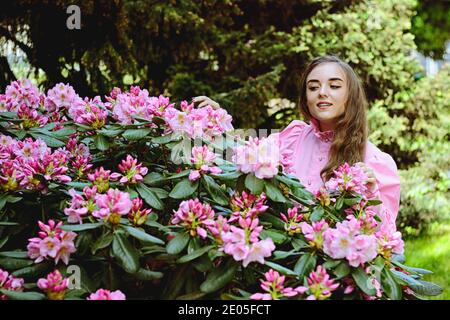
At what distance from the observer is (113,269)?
1.30m

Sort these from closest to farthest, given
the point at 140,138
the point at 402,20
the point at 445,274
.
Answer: the point at 140,138
the point at 445,274
the point at 402,20

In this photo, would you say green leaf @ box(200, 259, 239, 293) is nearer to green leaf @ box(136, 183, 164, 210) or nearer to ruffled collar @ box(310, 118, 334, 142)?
green leaf @ box(136, 183, 164, 210)

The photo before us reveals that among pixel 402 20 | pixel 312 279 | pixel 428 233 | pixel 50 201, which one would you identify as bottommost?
pixel 428 233

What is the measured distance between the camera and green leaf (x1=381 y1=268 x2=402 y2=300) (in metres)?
1.29

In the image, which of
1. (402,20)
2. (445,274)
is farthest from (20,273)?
(402,20)

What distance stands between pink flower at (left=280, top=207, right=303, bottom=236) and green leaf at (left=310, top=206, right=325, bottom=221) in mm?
38

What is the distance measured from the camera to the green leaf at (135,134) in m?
→ 1.56

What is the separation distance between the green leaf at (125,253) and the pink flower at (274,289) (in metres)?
0.27

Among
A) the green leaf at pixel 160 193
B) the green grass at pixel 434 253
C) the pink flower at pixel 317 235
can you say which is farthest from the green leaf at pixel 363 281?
the green grass at pixel 434 253

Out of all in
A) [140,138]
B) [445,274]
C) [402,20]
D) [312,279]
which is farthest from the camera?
[402,20]

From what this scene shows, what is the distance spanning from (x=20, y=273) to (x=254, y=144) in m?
0.64

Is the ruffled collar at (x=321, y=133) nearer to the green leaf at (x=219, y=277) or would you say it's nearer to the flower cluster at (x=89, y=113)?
the flower cluster at (x=89, y=113)

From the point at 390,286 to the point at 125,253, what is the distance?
2.03ft

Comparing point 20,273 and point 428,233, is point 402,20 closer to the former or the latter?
point 428,233
